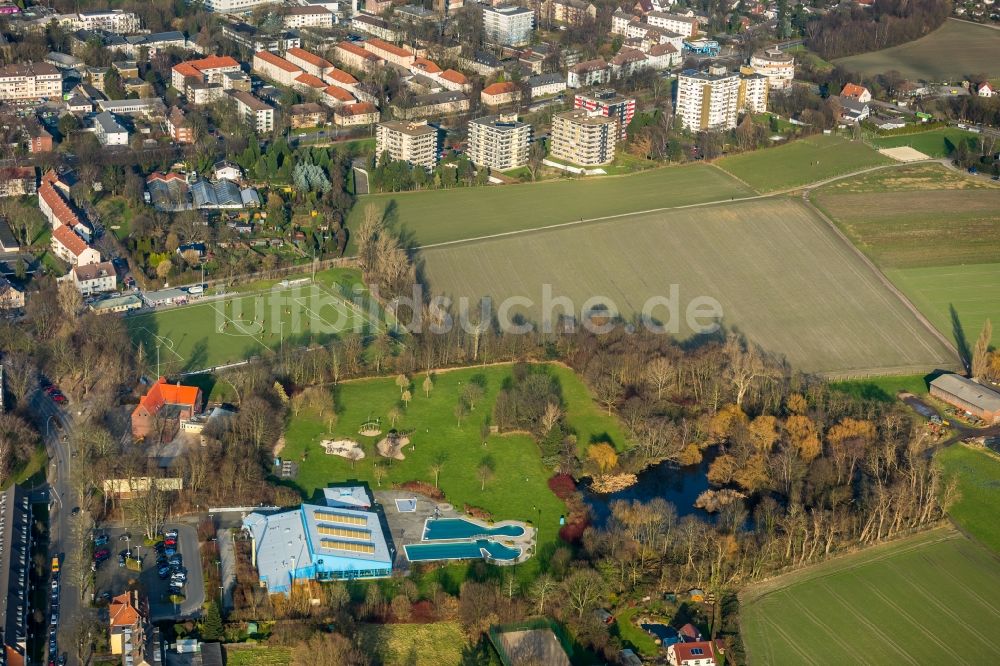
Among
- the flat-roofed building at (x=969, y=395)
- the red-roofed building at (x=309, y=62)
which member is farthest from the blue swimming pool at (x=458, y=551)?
the red-roofed building at (x=309, y=62)

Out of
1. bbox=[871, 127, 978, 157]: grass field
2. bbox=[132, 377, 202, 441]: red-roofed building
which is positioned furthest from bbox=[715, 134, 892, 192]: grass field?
bbox=[132, 377, 202, 441]: red-roofed building

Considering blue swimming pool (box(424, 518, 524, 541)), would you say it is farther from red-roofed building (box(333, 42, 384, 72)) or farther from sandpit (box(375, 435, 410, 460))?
red-roofed building (box(333, 42, 384, 72))

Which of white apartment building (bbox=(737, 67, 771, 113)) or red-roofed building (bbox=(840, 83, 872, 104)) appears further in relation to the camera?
red-roofed building (bbox=(840, 83, 872, 104))

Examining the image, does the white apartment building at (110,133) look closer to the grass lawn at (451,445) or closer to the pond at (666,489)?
the grass lawn at (451,445)

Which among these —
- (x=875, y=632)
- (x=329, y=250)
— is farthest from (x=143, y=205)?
(x=875, y=632)

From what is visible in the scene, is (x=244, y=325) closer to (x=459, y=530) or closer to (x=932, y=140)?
(x=459, y=530)

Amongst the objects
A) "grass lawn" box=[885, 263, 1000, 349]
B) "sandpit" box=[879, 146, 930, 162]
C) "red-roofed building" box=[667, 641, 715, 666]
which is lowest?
"sandpit" box=[879, 146, 930, 162]
